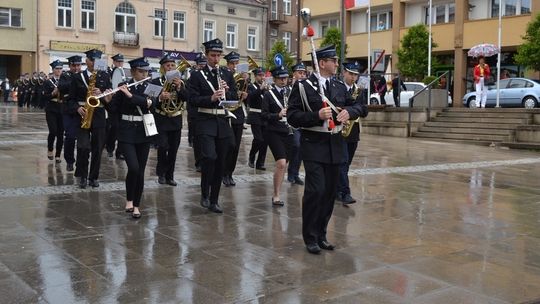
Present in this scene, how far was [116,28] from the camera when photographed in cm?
4656

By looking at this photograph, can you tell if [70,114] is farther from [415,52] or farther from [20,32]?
[20,32]

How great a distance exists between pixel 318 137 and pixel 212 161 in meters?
2.16

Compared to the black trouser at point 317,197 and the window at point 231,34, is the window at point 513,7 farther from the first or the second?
the black trouser at point 317,197

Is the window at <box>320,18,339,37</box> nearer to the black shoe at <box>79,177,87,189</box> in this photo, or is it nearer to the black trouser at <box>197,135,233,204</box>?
the black shoe at <box>79,177,87,189</box>

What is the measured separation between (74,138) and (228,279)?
20.8 feet

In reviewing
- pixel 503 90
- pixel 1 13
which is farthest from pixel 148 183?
pixel 1 13

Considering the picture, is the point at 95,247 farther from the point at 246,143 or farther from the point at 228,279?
the point at 246,143

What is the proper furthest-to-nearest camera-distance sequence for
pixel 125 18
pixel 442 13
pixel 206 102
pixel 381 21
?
pixel 125 18
pixel 381 21
pixel 442 13
pixel 206 102

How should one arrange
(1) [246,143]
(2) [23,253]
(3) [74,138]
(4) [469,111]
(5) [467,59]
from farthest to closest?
(5) [467,59]
(4) [469,111]
(1) [246,143]
(3) [74,138]
(2) [23,253]

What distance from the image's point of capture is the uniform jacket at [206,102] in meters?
8.09

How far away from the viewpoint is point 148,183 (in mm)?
10414

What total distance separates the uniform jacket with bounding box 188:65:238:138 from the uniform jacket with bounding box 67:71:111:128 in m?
2.09

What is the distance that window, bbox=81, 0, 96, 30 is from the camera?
1762 inches

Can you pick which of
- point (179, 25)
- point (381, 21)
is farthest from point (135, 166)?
point (179, 25)
